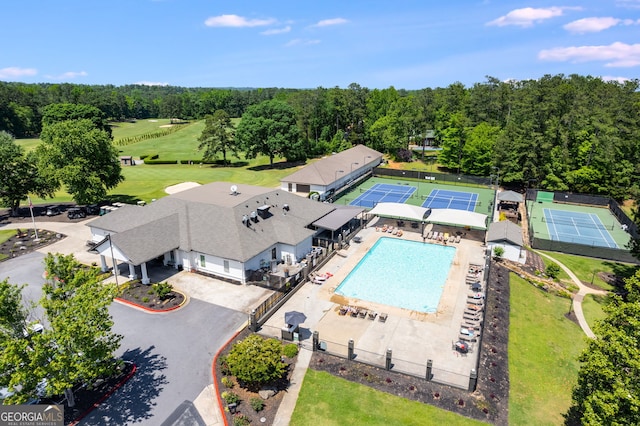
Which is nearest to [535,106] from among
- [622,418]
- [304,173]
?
[304,173]

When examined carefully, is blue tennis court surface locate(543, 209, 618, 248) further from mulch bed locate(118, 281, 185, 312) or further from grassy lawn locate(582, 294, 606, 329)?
mulch bed locate(118, 281, 185, 312)

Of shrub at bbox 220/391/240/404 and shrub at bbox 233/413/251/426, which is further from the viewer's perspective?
shrub at bbox 220/391/240/404

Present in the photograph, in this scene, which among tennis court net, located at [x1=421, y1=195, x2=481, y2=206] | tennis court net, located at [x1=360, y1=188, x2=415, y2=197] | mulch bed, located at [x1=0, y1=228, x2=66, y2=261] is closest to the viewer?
mulch bed, located at [x1=0, y1=228, x2=66, y2=261]

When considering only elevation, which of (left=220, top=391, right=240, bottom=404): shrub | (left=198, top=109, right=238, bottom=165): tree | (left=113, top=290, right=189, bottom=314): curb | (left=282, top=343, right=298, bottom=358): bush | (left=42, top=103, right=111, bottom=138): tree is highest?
(left=42, top=103, right=111, bottom=138): tree

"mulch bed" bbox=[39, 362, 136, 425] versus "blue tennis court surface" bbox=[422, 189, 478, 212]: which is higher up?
"blue tennis court surface" bbox=[422, 189, 478, 212]

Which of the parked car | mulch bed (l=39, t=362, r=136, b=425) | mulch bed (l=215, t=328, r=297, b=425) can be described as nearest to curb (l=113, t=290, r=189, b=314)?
mulch bed (l=39, t=362, r=136, b=425)

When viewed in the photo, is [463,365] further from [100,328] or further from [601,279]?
[601,279]

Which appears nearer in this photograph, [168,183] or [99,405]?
[99,405]
